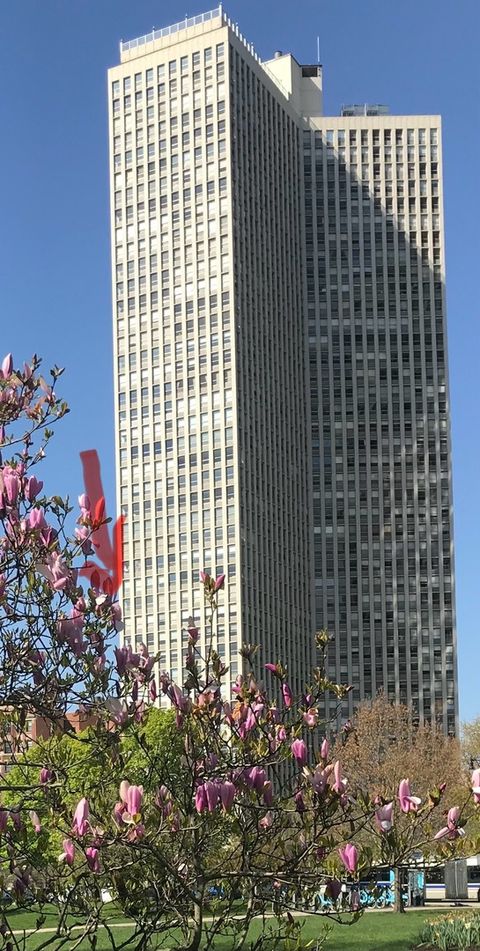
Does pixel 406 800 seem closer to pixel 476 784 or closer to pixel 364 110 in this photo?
pixel 476 784

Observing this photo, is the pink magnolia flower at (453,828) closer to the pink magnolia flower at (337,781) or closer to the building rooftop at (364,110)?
the pink magnolia flower at (337,781)

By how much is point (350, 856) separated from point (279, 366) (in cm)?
11645

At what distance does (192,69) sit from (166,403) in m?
28.6

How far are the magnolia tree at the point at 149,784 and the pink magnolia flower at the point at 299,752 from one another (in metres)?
0.01

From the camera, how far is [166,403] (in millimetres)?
115312

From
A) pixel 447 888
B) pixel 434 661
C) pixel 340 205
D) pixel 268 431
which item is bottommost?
pixel 447 888

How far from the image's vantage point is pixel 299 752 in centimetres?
781

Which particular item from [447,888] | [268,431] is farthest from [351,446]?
[447,888]

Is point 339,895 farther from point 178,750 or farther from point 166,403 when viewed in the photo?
point 166,403

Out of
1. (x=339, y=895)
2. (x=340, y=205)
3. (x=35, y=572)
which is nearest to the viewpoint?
(x=339, y=895)

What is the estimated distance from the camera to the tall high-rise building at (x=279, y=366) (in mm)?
113062

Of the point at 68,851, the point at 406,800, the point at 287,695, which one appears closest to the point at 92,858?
the point at 68,851

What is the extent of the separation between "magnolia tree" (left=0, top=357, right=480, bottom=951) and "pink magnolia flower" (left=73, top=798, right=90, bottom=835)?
0.94 ft

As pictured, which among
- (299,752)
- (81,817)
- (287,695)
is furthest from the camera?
(287,695)
